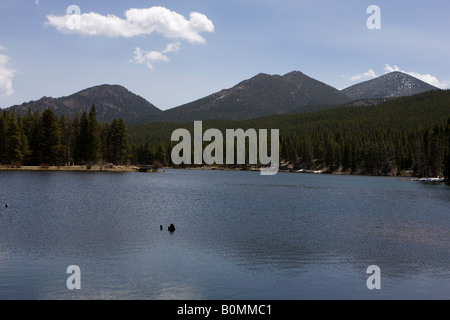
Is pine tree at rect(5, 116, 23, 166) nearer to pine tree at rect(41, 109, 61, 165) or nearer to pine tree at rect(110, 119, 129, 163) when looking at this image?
pine tree at rect(41, 109, 61, 165)

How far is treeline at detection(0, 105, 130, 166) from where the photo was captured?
125312mm

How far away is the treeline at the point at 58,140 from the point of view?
12531 centimetres

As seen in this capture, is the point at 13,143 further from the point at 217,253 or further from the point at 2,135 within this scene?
the point at 217,253

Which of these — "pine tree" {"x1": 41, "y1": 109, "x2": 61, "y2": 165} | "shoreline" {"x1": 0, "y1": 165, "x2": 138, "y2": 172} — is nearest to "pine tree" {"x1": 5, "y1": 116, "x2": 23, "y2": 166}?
"shoreline" {"x1": 0, "y1": 165, "x2": 138, "y2": 172}

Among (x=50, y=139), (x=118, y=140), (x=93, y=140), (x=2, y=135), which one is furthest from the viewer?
(x=118, y=140)

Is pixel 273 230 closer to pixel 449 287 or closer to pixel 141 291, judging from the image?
pixel 449 287

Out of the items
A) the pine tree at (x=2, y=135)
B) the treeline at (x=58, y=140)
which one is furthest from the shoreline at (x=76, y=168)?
the pine tree at (x=2, y=135)

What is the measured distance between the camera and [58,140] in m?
132

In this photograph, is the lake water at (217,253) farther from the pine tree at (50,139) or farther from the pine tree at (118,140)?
the pine tree at (118,140)

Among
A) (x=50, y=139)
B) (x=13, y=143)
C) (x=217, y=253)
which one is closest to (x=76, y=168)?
(x=50, y=139)

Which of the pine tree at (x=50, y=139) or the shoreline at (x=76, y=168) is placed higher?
the pine tree at (x=50, y=139)

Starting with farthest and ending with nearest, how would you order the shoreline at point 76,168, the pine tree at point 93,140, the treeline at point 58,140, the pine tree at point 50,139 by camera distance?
the pine tree at point 93,140
the pine tree at point 50,139
the treeline at point 58,140
the shoreline at point 76,168
